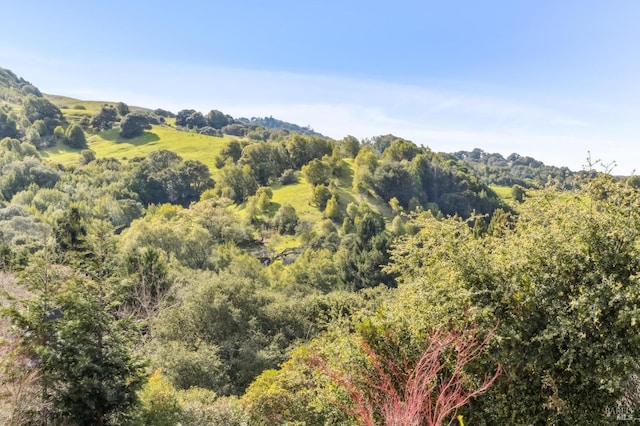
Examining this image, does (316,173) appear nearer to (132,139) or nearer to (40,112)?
(132,139)

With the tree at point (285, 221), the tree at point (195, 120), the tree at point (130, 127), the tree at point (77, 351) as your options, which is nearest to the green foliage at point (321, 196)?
the tree at point (285, 221)

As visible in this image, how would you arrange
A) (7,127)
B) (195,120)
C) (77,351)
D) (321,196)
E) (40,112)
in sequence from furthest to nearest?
1. (195,120)
2. (40,112)
3. (7,127)
4. (321,196)
5. (77,351)

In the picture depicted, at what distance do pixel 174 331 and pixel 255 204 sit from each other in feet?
148

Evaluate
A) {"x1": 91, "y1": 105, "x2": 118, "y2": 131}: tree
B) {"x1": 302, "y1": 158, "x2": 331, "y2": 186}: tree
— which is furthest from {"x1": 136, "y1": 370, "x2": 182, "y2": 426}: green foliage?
{"x1": 91, "y1": 105, "x2": 118, "y2": 131}: tree

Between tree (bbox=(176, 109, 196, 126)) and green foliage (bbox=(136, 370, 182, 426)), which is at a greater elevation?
tree (bbox=(176, 109, 196, 126))

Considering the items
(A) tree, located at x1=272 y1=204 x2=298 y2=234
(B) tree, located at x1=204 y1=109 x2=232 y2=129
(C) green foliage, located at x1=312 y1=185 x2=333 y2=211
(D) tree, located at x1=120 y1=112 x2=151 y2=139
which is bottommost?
(A) tree, located at x1=272 y1=204 x2=298 y2=234

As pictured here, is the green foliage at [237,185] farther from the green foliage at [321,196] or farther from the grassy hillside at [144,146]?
the grassy hillside at [144,146]

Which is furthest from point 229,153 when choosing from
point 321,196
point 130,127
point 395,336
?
point 395,336

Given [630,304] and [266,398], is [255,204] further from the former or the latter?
[630,304]

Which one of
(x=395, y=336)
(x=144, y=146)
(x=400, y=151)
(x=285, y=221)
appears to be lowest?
(x=285, y=221)

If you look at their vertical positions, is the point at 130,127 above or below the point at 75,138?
above

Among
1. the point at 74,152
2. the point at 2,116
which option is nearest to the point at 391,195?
the point at 74,152

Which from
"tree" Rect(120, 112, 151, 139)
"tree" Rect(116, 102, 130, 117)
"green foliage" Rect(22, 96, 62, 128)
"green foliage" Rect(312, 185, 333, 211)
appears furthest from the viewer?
"tree" Rect(116, 102, 130, 117)

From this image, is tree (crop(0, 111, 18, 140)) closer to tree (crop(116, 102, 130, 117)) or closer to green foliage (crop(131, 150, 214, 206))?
tree (crop(116, 102, 130, 117))
